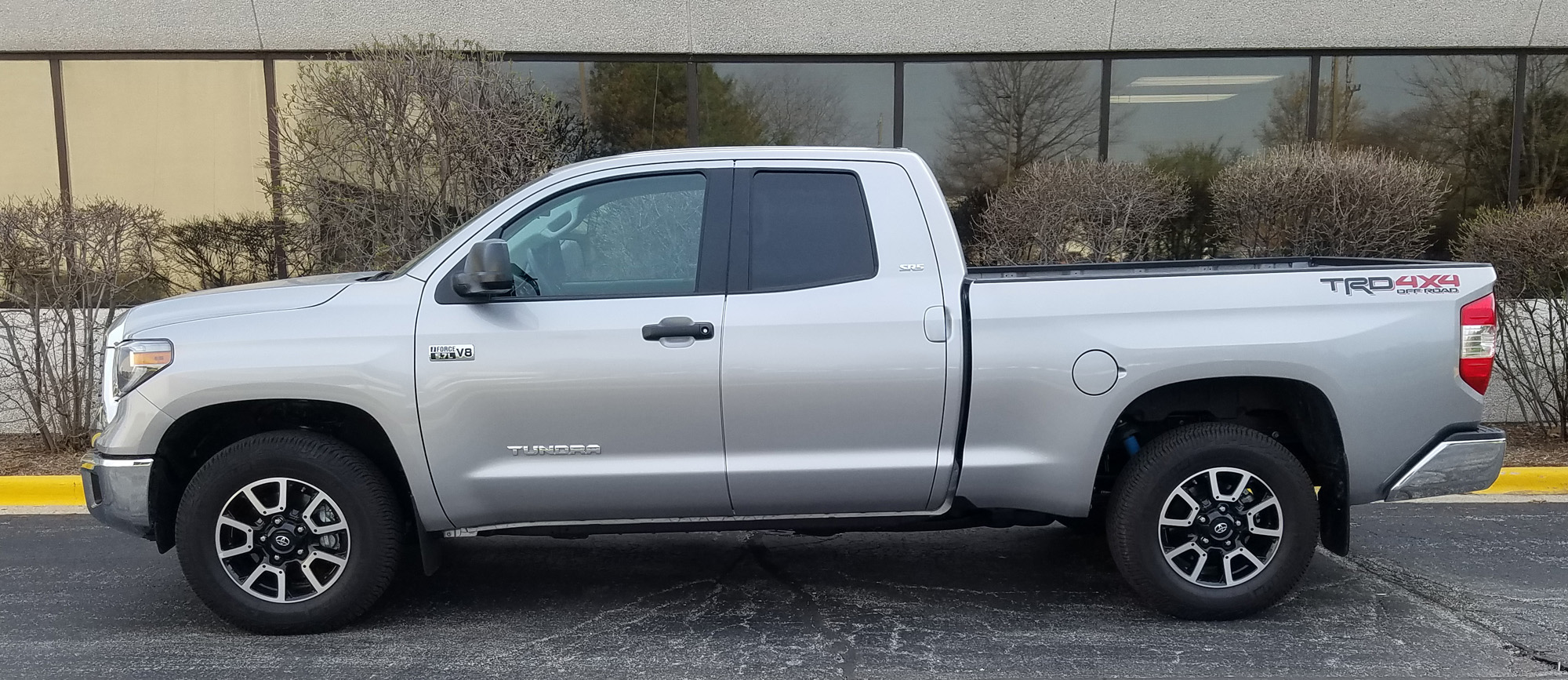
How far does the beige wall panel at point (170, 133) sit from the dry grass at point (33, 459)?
2.65 metres

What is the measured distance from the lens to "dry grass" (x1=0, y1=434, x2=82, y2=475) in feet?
23.7

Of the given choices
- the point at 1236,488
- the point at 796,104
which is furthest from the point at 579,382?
the point at 796,104

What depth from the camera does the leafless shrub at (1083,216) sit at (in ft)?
29.2

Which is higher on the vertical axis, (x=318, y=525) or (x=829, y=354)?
(x=829, y=354)

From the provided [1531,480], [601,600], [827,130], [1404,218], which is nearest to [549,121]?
[827,130]

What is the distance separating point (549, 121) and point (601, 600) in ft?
18.8

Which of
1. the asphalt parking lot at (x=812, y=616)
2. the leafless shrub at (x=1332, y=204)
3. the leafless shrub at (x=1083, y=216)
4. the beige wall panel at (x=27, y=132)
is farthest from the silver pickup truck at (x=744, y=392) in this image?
the beige wall panel at (x=27, y=132)

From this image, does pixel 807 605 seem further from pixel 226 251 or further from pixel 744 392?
pixel 226 251

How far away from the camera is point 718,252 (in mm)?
4125

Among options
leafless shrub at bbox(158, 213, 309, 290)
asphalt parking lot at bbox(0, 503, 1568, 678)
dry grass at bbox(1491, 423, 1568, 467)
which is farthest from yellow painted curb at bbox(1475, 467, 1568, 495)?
leafless shrub at bbox(158, 213, 309, 290)

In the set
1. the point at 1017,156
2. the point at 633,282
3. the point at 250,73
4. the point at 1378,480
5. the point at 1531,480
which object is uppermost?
the point at 250,73

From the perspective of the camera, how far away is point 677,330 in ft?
13.0

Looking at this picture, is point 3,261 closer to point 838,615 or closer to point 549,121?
point 549,121

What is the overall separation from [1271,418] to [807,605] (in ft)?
6.78
